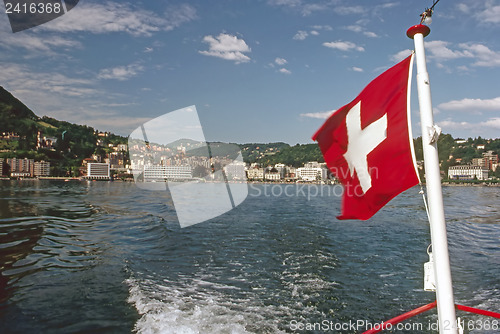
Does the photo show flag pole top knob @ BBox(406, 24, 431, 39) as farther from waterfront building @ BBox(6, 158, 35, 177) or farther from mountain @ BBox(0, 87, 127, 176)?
mountain @ BBox(0, 87, 127, 176)

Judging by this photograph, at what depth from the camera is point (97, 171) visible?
14100cm

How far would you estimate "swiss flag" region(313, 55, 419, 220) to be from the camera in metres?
2.42

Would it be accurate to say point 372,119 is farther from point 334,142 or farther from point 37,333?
point 37,333

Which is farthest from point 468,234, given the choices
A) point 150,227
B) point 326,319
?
point 150,227

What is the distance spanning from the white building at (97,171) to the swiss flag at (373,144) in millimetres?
151618

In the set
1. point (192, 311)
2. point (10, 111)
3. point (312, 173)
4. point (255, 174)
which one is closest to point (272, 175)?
point (255, 174)

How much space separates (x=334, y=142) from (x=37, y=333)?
Answer: 200 inches

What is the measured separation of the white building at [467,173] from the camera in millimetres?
136000

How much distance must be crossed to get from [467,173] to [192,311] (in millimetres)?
165270

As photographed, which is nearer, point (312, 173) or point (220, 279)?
point (220, 279)

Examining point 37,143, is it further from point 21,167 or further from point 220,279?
point 220,279

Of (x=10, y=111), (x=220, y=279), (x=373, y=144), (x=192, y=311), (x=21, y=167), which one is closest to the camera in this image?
(x=373, y=144)

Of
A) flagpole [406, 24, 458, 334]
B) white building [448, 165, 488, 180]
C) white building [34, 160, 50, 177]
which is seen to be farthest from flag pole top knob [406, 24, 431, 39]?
white building [448, 165, 488, 180]

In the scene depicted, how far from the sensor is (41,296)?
5.95 metres
